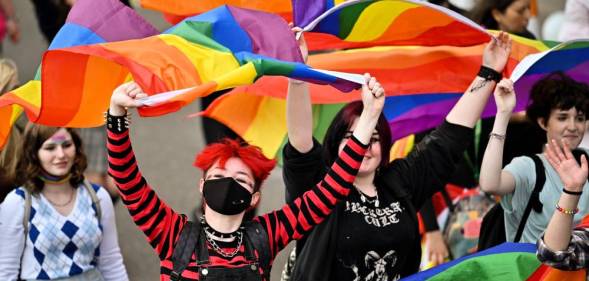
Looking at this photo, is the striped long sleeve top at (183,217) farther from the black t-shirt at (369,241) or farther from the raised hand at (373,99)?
the black t-shirt at (369,241)

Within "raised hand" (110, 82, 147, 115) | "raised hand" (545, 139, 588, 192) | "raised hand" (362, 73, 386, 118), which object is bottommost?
"raised hand" (545, 139, 588, 192)

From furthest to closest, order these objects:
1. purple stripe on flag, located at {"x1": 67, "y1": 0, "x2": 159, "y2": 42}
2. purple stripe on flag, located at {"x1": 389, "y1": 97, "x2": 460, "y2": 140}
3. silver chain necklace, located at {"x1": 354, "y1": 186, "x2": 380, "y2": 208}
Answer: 1. purple stripe on flag, located at {"x1": 389, "y1": 97, "x2": 460, "y2": 140}
2. silver chain necklace, located at {"x1": 354, "y1": 186, "x2": 380, "y2": 208}
3. purple stripe on flag, located at {"x1": 67, "y1": 0, "x2": 159, "y2": 42}

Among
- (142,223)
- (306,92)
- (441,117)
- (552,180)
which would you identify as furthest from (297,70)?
(441,117)

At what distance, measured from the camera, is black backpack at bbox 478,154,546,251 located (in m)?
5.54

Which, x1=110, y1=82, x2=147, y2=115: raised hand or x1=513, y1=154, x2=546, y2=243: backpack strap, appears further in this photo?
x1=513, y1=154, x2=546, y2=243: backpack strap

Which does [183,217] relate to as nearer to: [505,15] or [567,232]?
[567,232]

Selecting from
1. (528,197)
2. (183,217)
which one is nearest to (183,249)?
(183,217)

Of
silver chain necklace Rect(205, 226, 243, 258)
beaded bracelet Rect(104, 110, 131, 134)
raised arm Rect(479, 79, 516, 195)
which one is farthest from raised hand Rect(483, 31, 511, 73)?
beaded bracelet Rect(104, 110, 131, 134)

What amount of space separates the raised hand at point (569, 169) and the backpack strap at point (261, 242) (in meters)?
1.13

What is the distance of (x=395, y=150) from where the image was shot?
6.93m

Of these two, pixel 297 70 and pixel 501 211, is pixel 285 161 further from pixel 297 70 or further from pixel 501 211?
pixel 501 211

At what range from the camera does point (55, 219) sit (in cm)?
590

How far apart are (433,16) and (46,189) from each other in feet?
6.19

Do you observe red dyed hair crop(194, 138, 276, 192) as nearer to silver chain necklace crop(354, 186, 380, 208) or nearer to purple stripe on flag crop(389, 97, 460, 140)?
silver chain necklace crop(354, 186, 380, 208)
